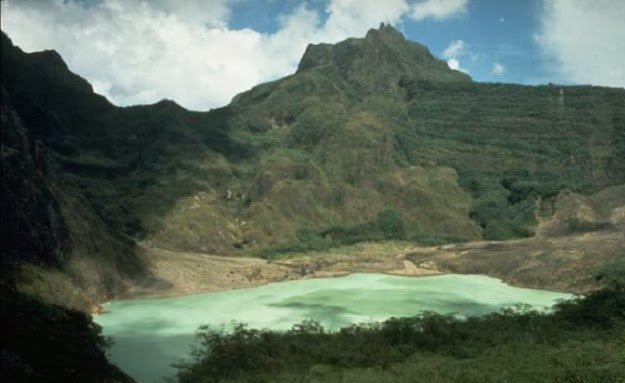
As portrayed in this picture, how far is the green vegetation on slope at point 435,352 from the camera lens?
3144 cm

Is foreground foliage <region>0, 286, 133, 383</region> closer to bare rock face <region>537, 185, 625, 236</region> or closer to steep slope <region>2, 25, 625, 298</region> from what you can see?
steep slope <region>2, 25, 625, 298</region>

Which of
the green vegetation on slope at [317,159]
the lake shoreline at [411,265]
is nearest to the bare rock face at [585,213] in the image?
the green vegetation on slope at [317,159]

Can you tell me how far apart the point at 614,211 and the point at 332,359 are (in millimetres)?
105227

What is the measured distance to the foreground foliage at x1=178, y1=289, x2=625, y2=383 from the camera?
31.5 metres

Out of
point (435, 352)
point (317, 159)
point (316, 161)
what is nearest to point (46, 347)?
point (435, 352)

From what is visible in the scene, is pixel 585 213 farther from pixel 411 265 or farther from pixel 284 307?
pixel 284 307

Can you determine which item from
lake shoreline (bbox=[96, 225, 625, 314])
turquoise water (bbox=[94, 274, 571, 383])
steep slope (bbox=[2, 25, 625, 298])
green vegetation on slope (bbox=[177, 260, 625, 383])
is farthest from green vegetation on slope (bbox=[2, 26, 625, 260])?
green vegetation on slope (bbox=[177, 260, 625, 383])

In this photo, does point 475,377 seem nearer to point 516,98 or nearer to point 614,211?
point 614,211

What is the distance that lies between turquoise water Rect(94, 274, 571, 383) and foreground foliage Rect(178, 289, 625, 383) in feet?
28.5

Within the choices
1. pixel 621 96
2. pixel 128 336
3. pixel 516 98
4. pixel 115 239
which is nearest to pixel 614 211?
pixel 621 96

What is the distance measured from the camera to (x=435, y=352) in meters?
37.9

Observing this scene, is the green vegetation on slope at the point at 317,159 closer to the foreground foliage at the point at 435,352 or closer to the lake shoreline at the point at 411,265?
the lake shoreline at the point at 411,265

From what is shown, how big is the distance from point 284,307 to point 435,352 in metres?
32.6

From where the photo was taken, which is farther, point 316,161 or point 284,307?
point 316,161
